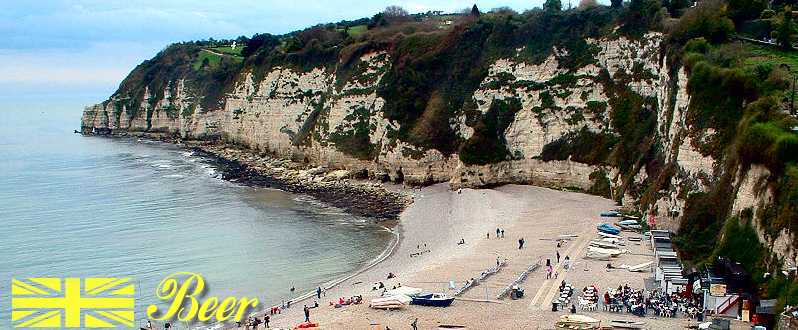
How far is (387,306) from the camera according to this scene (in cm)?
3272

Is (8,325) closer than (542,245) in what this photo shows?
Yes

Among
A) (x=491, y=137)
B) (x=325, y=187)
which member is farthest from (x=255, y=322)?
(x=325, y=187)

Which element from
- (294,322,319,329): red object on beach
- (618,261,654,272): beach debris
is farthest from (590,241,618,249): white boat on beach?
(294,322,319,329): red object on beach

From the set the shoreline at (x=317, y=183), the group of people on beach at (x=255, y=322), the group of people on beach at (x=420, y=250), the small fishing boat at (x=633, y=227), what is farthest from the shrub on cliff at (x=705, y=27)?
the group of people on beach at (x=255, y=322)

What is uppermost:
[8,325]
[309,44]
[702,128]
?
[309,44]

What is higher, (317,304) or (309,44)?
(309,44)

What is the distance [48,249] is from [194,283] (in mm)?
12454

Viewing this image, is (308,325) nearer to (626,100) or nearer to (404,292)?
Result: (404,292)

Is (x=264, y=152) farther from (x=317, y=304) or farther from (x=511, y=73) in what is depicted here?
(x=317, y=304)

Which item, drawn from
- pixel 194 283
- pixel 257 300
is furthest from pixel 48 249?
pixel 257 300

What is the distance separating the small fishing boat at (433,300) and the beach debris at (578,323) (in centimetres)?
535

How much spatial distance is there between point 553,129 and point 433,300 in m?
29.8

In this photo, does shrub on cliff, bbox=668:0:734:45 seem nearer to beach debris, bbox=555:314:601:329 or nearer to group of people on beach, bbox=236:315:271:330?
beach debris, bbox=555:314:601:329

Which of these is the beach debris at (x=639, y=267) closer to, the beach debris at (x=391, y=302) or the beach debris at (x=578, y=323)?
the beach debris at (x=578, y=323)
